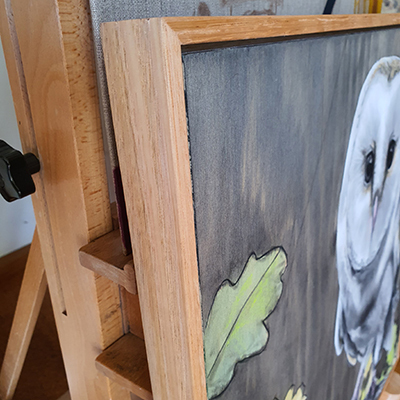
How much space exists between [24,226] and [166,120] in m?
1.56

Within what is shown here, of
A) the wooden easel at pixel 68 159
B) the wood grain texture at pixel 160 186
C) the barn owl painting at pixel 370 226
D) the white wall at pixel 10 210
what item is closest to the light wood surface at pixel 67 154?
the wooden easel at pixel 68 159

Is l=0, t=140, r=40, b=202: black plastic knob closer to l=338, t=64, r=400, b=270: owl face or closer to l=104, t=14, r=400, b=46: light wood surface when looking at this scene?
l=104, t=14, r=400, b=46: light wood surface

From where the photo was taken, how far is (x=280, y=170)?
445mm

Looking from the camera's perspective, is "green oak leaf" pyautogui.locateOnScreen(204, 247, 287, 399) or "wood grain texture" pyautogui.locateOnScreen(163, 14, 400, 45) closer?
"wood grain texture" pyautogui.locateOnScreen(163, 14, 400, 45)

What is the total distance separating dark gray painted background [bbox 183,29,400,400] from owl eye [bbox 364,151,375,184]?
0.29ft

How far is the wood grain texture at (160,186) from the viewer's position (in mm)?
282

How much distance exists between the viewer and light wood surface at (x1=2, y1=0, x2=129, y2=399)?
40 centimetres

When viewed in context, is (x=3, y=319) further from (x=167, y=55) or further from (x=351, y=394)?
(x=167, y=55)

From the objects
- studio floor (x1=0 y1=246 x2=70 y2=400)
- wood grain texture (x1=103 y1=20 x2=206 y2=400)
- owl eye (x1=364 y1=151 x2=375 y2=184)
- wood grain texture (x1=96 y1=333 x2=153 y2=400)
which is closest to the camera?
wood grain texture (x1=103 y1=20 x2=206 y2=400)

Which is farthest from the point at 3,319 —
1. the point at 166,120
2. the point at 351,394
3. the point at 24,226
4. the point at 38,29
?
the point at 166,120

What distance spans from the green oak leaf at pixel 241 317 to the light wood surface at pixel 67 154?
178 mm

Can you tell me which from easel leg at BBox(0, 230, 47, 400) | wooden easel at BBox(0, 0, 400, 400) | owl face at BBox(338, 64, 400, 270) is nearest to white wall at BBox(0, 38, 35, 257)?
easel leg at BBox(0, 230, 47, 400)

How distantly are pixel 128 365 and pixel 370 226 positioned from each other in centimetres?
47

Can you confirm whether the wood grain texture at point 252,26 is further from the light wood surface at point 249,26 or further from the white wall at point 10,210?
the white wall at point 10,210
